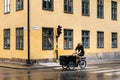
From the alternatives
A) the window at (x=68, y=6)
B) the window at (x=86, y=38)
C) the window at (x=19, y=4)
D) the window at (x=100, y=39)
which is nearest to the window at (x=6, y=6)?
the window at (x=19, y=4)

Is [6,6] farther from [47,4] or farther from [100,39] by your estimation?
[100,39]

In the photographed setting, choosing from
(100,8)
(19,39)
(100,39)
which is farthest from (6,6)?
(100,39)

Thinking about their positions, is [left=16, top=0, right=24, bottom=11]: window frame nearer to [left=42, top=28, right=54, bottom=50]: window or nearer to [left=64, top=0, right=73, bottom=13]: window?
[left=42, top=28, right=54, bottom=50]: window

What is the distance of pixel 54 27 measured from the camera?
29.0 metres

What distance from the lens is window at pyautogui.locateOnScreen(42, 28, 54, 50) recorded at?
28203mm

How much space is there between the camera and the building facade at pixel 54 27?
27625 mm

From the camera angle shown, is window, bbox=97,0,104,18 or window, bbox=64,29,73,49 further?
window, bbox=97,0,104,18

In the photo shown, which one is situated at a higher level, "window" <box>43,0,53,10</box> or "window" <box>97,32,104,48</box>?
"window" <box>43,0,53,10</box>

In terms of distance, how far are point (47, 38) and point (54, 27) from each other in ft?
4.01

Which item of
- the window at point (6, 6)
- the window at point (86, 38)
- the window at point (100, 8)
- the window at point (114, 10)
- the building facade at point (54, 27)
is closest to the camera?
the building facade at point (54, 27)

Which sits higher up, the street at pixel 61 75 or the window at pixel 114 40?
the window at pixel 114 40

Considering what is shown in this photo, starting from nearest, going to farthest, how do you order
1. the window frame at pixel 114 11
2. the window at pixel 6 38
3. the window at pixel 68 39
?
the window at pixel 68 39
the window at pixel 6 38
the window frame at pixel 114 11

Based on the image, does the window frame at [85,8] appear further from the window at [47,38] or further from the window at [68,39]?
the window at [47,38]

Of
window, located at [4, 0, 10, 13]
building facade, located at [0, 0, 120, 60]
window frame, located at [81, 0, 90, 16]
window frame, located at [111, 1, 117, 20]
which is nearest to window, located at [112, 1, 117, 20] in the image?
window frame, located at [111, 1, 117, 20]
